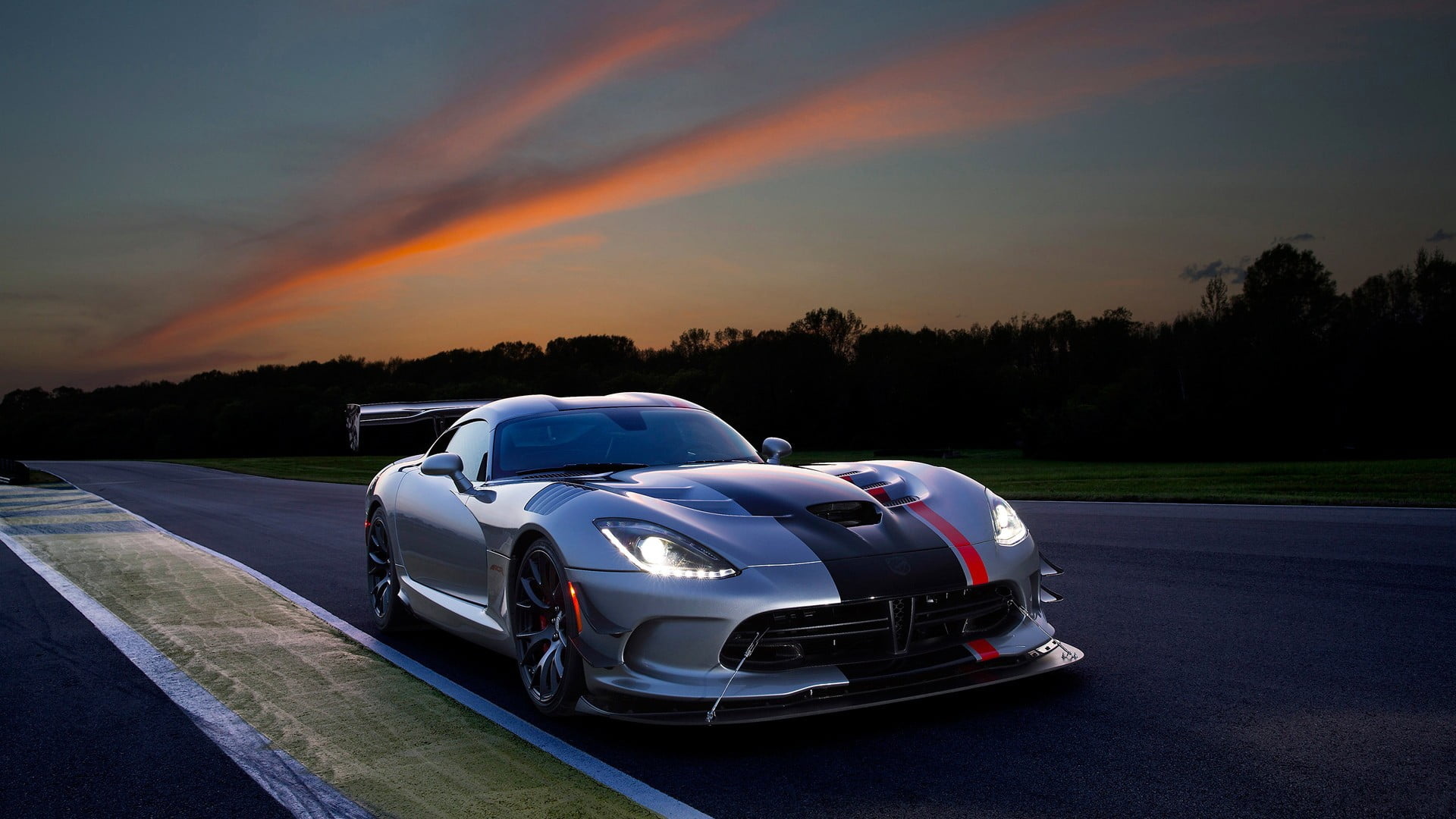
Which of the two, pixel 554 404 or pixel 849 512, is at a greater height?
pixel 554 404

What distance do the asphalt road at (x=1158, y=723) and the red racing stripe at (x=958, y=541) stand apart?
0.53 meters

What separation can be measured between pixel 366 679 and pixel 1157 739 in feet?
12.3

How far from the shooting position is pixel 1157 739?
12.4ft

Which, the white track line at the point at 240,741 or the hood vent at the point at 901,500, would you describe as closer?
the white track line at the point at 240,741

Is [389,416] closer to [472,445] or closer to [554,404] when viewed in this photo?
[472,445]

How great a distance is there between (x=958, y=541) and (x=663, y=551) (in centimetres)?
128

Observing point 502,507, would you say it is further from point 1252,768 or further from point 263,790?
point 1252,768

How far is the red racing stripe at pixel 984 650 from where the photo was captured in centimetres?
423

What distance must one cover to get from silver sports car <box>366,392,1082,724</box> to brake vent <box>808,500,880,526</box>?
1cm

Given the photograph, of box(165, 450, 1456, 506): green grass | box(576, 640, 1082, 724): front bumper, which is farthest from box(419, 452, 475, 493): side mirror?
box(165, 450, 1456, 506): green grass

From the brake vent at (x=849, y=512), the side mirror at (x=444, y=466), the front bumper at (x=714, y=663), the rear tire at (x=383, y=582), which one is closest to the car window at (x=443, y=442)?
the rear tire at (x=383, y=582)

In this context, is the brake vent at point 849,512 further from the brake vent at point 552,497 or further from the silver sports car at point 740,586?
the brake vent at point 552,497

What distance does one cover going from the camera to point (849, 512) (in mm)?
4578

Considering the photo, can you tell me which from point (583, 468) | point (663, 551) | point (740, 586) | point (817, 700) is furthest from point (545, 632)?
point (817, 700)
